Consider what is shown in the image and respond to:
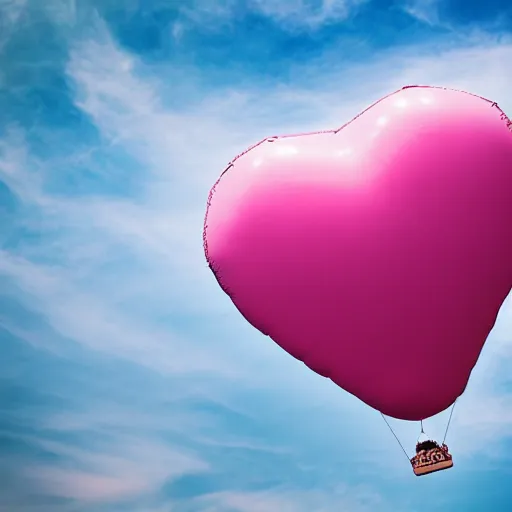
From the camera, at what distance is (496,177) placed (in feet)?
34.9

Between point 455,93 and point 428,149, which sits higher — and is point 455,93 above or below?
above

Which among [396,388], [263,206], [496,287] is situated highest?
[263,206]

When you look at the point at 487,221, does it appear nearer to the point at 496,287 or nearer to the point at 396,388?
the point at 496,287

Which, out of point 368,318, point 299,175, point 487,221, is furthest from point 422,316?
point 299,175

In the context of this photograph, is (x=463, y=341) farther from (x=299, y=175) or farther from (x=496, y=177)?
(x=299, y=175)

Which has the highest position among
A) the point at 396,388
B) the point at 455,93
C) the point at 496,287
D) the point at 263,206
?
the point at 455,93

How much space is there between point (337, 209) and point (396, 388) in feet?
7.72

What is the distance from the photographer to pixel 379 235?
34.3 feet

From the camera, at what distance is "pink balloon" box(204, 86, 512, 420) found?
10461mm

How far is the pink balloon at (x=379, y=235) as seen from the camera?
10461 mm

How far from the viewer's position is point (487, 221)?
418 inches

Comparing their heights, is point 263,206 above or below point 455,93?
below

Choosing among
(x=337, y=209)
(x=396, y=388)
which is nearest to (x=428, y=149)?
(x=337, y=209)

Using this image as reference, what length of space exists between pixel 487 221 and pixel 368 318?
1.83 meters
